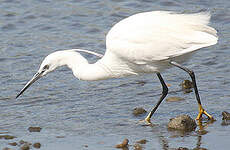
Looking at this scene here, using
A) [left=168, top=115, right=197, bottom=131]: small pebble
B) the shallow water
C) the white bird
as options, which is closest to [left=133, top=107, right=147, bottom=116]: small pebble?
the shallow water

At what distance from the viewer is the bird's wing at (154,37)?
289 inches

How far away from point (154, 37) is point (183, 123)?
1.22m

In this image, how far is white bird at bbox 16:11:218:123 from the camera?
24.1 ft

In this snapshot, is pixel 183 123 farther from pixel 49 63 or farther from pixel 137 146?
pixel 49 63

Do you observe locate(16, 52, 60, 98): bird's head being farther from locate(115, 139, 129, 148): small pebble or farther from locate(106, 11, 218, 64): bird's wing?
locate(115, 139, 129, 148): small pebble

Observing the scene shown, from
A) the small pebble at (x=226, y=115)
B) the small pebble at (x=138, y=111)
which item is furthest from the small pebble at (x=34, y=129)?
the small pebble at (x=226, y=115)

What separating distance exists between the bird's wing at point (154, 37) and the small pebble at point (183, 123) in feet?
2.96

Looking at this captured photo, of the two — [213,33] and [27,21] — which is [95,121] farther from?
[27,21]

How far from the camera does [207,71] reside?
9250 mm

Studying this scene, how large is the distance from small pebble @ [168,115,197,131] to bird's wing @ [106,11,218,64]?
901 millimetres

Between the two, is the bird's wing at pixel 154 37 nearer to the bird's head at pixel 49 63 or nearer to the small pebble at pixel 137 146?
the bird's head at pixel 49 63

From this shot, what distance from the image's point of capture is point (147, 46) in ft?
24.2

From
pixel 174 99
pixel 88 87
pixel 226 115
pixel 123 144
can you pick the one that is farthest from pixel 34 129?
pixel 226 115

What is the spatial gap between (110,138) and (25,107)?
184 cm
